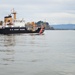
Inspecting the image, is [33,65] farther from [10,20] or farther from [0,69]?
[10,20]

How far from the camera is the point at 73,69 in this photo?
19.8 m

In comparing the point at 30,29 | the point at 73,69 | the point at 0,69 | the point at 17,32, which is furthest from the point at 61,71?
the point at 30,29

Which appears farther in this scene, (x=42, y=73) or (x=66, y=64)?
(x=66, y=64)

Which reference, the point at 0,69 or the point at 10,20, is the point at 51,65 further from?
the point at 10,20

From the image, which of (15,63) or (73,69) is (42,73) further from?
(15,63)

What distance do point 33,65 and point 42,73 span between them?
9.98 ft

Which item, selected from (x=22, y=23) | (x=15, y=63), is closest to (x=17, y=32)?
(x=22, y=23)

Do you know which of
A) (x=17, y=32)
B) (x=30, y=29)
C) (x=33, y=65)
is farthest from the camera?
(x=30, y=29)

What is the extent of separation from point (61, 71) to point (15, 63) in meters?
4.37

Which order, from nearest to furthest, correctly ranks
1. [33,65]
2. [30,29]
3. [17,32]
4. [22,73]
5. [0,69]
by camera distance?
[22,73] → [0,69] → [33,65] → [17,32] → [30,29]

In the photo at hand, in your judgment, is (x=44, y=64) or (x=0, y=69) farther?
(x=44, y=64)

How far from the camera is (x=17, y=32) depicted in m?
112

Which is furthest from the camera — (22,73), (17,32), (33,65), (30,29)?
(30,29)

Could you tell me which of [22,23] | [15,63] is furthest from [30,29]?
[15,63]
